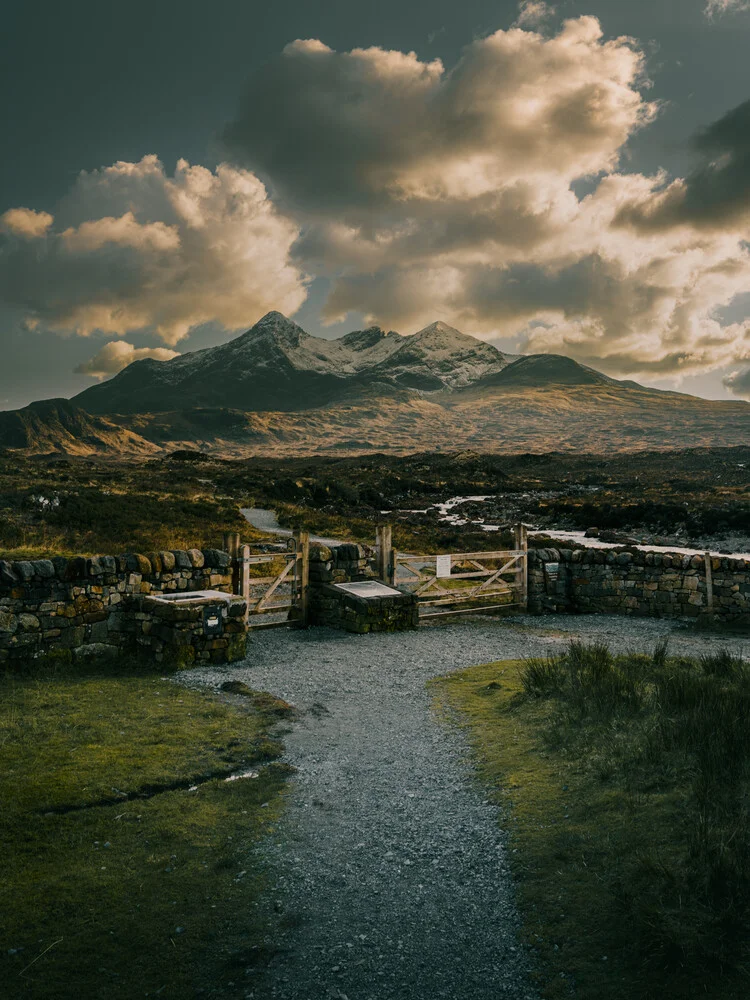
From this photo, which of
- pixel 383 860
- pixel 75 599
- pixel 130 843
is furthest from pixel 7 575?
pixel 383 860

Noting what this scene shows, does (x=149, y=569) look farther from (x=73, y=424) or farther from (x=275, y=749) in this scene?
(x=73, y=424)

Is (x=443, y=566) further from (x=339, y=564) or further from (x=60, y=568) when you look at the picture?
(x=60, y=568)

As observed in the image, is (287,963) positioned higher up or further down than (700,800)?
further down

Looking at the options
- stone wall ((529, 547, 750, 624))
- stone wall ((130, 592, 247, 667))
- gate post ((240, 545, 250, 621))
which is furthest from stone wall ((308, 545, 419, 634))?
stone wall ((529, 547, 750, 624))

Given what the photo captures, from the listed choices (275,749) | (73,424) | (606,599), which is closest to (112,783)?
(275,749)

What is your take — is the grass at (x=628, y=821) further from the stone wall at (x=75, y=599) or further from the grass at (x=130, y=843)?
the stone wall at (x=75, y=599)

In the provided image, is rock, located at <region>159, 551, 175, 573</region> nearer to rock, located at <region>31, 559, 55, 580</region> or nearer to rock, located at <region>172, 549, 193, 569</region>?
rock, located at <region>172, 549, 193, 569</region>
